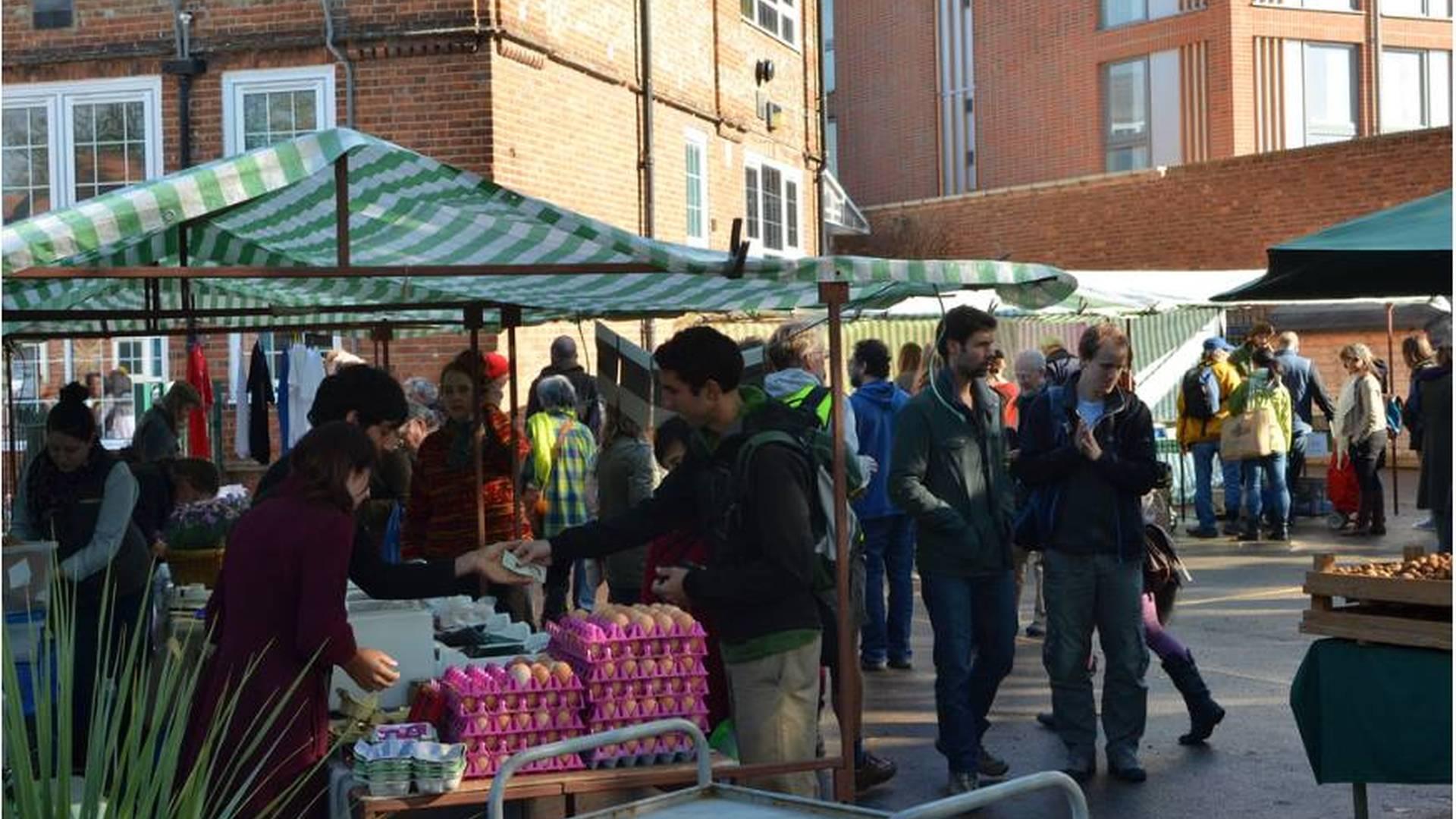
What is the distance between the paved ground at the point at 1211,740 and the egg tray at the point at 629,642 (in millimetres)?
2340

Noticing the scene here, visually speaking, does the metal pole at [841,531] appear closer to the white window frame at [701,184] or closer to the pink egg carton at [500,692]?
the pink egg carton at [500,692]

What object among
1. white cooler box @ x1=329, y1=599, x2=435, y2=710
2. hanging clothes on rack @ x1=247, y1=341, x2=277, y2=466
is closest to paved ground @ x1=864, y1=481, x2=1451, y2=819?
white cooler box @ x1=329, y1=599, x2=435, y2=710

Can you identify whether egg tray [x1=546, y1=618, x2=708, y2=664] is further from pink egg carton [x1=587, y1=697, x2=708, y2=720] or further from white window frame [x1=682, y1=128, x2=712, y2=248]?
white window frame [x1=682, y1=128, x2=712, y2=248]

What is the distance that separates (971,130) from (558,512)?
108ft

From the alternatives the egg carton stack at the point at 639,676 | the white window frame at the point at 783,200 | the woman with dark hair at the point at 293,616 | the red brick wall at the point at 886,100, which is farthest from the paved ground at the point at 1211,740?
the red brick wall at the point at 886,100

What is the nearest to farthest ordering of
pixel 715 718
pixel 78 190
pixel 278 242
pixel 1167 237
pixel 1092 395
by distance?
pixel 715 718
pixel 1092 395
pixel 278 242
pixel 78 190
pixel 1167 237

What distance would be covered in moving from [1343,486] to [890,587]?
963 cm

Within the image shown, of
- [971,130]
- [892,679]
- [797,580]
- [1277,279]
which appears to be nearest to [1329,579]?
[1277,279]

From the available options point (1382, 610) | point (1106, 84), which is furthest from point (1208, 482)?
point (1106, 84)

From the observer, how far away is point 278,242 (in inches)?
336

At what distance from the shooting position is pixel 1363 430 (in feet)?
60.2

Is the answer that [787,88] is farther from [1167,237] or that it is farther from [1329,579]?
[1329,579]

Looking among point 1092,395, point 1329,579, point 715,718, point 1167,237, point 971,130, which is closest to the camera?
point 715,718

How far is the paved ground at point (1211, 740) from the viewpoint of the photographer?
26.1ft
